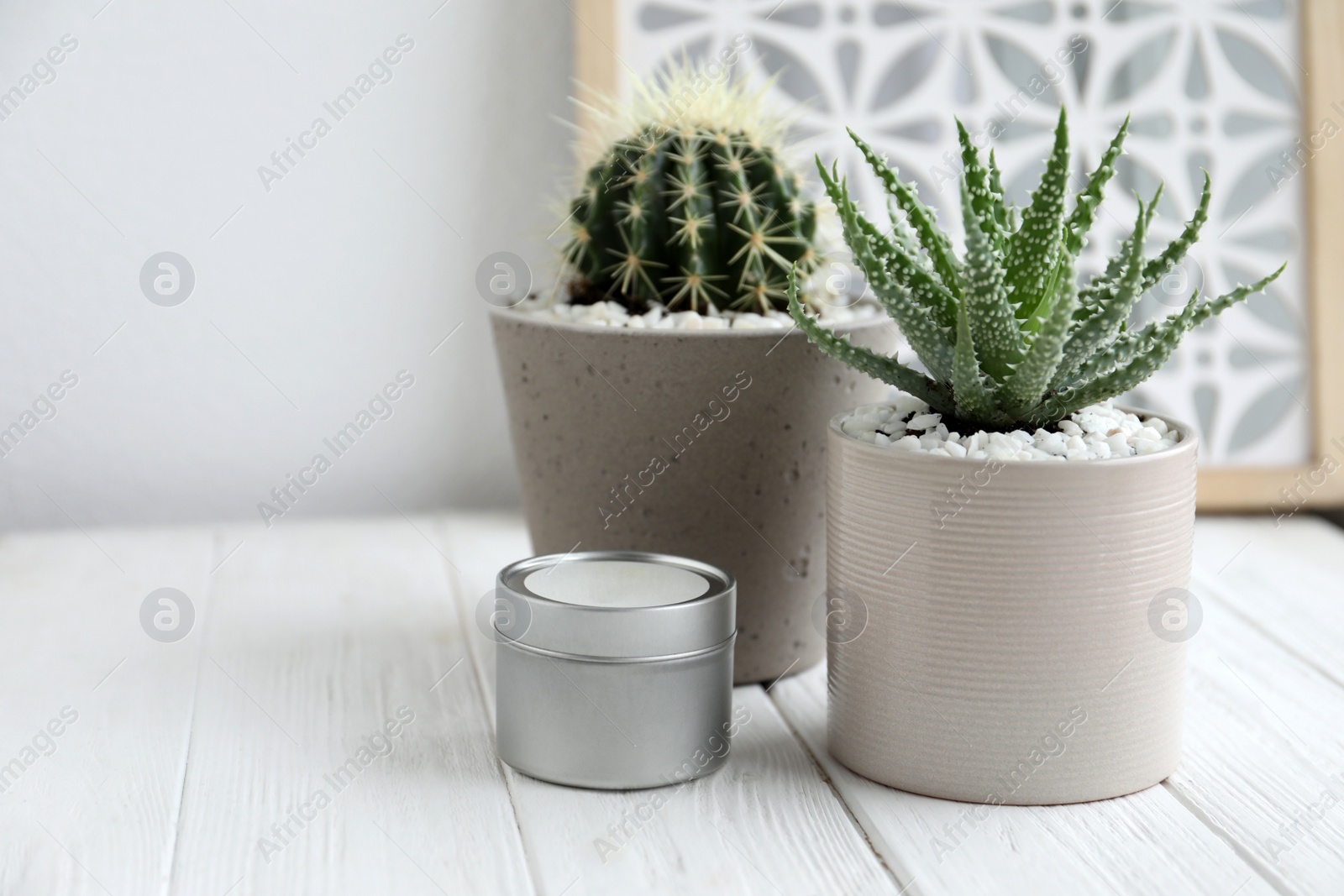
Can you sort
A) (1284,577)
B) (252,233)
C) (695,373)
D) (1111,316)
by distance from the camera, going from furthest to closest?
(252,233), (1284,577), (695,373), (1111,316)

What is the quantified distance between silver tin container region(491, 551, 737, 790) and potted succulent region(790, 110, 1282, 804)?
0.10 meters

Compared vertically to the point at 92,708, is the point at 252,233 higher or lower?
higher

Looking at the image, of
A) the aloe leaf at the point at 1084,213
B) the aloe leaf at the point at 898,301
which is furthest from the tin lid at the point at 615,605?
the aloe leaf at the point at 1084,213

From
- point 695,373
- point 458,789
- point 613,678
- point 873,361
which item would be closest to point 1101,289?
point 873,361

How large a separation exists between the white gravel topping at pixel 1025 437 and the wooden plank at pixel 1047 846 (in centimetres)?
23

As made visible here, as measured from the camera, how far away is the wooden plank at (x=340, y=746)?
29.2 inches

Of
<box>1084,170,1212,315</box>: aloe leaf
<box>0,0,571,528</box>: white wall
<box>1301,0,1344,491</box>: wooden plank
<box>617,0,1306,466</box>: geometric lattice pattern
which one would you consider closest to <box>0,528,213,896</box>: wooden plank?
<box>0,0,571,528</box>: white wall

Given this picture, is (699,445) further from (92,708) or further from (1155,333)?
(92,708)

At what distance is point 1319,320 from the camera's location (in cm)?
149

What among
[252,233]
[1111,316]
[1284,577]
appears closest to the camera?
[1111,316]

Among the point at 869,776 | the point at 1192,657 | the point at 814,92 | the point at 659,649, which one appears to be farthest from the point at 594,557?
the point at 814,92

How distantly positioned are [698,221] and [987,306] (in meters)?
0.30

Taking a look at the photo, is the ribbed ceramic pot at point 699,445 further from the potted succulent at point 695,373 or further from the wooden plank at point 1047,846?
the wooden plank at point 1047,846

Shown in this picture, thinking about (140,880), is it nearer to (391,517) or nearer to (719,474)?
(719,474)
